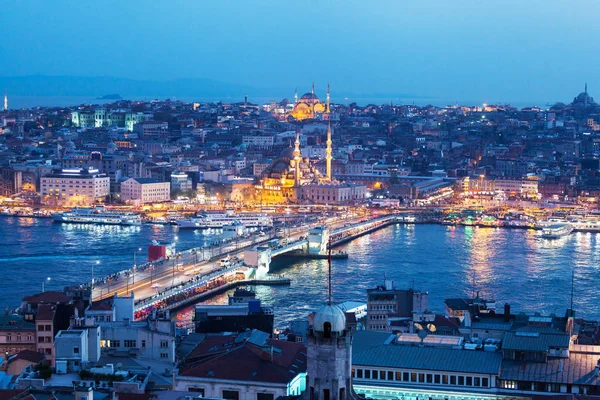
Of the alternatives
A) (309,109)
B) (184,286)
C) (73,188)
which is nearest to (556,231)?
(184,286)

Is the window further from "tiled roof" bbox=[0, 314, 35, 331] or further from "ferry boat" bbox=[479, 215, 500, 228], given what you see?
"ferry boat" bbox=[479, 215, 500, 228]

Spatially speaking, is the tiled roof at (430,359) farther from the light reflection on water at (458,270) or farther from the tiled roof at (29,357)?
the light reflection on water at (458,270)

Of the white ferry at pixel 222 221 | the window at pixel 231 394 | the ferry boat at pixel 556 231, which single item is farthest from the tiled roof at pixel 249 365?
the white ferry at pixel 222 221

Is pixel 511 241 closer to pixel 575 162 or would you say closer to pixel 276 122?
pixel 575 162

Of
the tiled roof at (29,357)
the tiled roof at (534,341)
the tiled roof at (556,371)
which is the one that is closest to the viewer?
the tiled roof at (556,371)

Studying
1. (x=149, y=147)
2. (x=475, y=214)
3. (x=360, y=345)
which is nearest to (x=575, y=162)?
(x=475, y=214)

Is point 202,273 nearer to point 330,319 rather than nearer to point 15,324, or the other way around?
point 15,324
